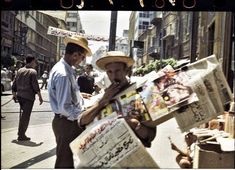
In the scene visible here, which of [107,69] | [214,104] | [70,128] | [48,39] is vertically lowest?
[70,128]

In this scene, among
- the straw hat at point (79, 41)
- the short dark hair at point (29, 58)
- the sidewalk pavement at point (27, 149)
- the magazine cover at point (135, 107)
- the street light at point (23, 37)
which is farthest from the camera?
the straw hat at point (79, 41)

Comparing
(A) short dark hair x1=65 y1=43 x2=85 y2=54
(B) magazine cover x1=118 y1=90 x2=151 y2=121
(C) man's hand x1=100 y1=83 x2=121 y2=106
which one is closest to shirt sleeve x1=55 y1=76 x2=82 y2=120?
(A) short dark hair x1=65 y1=43 x2=85 y2=54

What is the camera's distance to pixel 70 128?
3320 mm

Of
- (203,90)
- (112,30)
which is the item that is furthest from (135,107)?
(112,30)

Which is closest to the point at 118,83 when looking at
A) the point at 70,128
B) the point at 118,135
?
the point at 118,135

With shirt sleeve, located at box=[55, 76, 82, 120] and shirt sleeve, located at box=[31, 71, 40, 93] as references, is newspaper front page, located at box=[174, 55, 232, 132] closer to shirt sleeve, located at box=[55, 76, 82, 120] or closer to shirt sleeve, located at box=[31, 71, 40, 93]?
shirt sleeve, located at box=[55, 76, 82, 120]

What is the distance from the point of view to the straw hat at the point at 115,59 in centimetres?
253

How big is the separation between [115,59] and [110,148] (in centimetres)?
54

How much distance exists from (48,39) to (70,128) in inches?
32.2

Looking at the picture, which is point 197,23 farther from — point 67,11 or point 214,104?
point 67,11

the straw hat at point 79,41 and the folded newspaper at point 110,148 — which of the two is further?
the straw hat at point 79,41

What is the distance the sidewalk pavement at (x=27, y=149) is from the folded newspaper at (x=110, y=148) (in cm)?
37

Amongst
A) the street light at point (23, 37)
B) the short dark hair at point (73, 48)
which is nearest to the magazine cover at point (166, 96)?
the street light at point (23, 37)

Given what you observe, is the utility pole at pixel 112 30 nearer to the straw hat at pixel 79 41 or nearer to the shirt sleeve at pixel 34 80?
the straw hat at pixel 79 41
